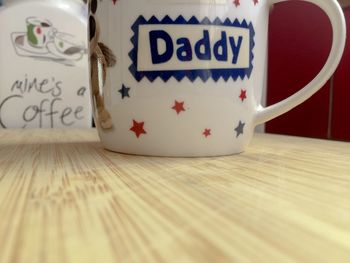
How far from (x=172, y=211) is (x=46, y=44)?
0.65 m

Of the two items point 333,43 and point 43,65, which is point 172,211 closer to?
point 333,43

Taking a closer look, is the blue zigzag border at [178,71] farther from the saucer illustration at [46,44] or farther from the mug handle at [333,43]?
the saucer illustration at [46,44]

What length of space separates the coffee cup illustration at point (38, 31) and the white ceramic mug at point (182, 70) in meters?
0.43

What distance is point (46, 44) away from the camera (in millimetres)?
758

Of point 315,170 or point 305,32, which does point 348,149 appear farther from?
point 305,32

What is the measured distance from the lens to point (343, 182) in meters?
0.25

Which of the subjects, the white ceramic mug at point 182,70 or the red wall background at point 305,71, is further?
the red wall background at point 305,71

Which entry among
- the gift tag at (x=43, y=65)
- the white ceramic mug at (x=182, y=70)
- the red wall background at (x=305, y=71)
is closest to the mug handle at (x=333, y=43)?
the white ceramic mug at (x=182, y=70)

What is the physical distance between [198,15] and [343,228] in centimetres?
21

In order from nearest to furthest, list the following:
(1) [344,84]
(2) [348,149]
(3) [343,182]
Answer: (3) [343,182] < (2) [348,149] < (1) [344,84]

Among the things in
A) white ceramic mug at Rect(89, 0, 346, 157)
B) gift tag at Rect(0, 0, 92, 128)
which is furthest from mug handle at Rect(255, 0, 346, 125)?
gift tag at Rect(0, 0, 92, 128)

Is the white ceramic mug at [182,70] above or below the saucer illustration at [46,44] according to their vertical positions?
below

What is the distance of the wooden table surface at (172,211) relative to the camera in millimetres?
135

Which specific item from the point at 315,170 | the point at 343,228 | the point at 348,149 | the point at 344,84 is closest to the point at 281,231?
the point at 343,228
